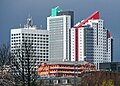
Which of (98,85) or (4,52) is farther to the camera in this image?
(98,85)

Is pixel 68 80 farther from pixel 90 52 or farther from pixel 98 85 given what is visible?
pixel 90 52

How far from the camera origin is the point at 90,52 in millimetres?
199000

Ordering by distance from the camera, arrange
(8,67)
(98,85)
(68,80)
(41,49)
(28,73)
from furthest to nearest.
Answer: (41,49) → (68,80) → (98,85) → (8,67) → (28,73)

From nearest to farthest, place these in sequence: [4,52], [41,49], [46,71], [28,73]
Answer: [28,73]
[4,52]
[46,71]
[41,49]

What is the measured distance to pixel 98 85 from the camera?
88.9m

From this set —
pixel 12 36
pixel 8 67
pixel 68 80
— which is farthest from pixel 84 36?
pixel 8 67

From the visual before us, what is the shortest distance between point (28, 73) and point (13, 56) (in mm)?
4966

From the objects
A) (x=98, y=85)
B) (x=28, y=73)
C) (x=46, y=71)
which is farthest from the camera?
(x=46, y=71)

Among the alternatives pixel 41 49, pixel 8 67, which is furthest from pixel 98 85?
pixel 41 49

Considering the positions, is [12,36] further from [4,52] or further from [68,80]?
[4,52]

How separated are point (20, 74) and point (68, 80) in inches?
3481

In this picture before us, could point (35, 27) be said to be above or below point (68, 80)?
above

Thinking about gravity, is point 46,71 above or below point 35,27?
below

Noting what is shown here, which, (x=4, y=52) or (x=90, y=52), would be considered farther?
(x=90, y=52)
